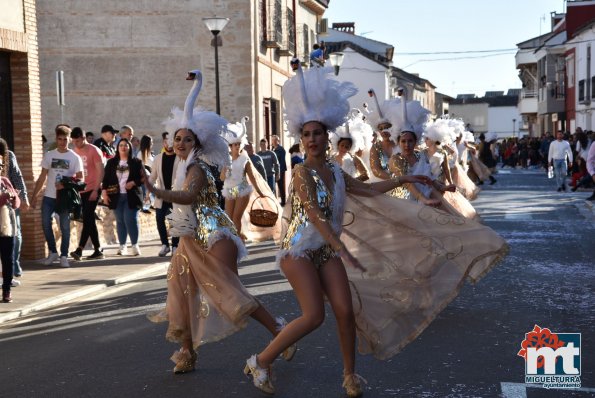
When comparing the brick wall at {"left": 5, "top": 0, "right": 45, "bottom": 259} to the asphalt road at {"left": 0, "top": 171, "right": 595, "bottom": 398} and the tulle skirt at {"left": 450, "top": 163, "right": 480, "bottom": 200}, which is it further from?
the tulle skirt at {"left": 450, "top": 163, "right": 480, "bottom": 200}

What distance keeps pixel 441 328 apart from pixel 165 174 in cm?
647

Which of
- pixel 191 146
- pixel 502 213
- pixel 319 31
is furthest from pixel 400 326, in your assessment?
pixel 319 31

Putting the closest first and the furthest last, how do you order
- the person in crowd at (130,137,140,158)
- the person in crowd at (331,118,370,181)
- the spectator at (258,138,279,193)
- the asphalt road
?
the asphalt road < the person in crowd at (331,118,370,181) < the person in crowd at (130,137,140,158) < the spectator at (258,138,279,193)

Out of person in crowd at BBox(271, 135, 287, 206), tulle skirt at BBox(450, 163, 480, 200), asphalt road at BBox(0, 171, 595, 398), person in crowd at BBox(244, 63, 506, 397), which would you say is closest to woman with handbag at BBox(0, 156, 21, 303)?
asphalt road at BBox(0, 171, 595, 398)

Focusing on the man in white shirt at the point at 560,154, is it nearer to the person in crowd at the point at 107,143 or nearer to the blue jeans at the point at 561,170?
the blue jeans at the point at 561,170

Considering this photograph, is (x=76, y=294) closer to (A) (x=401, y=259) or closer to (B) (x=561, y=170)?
(A) (x=401, y=259)

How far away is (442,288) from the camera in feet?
22.1

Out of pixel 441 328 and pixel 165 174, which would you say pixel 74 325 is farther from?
pixel 165 174

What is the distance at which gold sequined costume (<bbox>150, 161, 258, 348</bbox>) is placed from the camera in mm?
6661

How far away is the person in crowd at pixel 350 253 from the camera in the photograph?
19.8 feet

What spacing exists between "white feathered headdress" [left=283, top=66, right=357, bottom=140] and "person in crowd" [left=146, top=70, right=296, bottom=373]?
36.2 inches

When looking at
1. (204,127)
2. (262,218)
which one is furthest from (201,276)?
(262,218)

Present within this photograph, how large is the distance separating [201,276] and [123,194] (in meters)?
8.51

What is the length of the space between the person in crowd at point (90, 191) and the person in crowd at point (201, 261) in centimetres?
760
